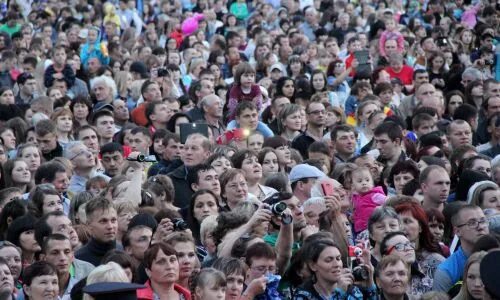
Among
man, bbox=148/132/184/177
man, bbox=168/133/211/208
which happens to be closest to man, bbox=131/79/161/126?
man, bbox=148/132/184/177

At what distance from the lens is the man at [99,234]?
1031 cm

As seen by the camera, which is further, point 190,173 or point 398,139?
point 398,139

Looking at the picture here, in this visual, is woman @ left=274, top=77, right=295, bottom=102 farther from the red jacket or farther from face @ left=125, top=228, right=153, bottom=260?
the red jacket

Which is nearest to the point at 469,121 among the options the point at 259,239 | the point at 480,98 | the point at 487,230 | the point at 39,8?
the point at 480,98

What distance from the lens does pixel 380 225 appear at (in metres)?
10.2

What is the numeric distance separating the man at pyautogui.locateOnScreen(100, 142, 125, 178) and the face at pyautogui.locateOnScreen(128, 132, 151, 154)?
66cm

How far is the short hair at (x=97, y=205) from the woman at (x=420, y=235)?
222 cm

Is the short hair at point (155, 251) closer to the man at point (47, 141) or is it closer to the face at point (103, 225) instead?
the face at point (103, 225)

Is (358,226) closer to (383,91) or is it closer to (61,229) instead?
(61,229)

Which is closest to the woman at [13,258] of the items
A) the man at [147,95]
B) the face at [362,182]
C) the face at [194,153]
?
the face at [362,182]

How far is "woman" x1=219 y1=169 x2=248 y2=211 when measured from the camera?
37.5ft

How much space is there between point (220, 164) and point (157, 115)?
11.8 feet

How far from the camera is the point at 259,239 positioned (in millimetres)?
9531

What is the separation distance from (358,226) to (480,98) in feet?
21.5
